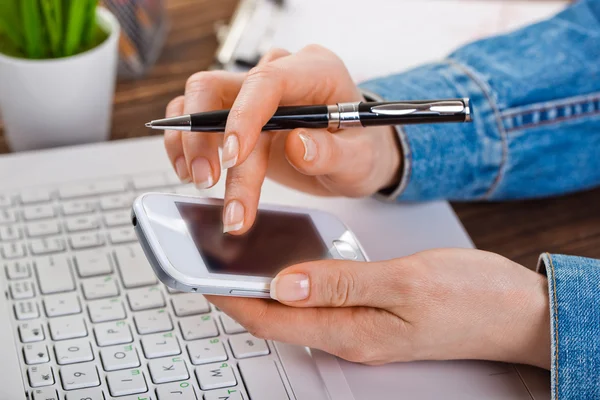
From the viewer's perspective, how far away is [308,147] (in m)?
0.51

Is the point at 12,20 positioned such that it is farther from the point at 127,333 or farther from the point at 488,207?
the point at 488,207

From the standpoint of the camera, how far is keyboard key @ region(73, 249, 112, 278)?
21.5 inches

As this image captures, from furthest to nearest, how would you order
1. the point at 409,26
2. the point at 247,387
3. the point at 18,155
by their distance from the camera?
the point at 409,26 → the point at 18,155 → the point at 247,387

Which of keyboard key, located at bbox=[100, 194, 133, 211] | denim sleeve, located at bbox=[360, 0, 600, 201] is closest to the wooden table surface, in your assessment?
denim sleeve, located at bbox=[360, 0, 600, 201]

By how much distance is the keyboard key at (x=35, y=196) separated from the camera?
60 centimetres

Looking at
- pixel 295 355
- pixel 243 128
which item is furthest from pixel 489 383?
pixel 243 128

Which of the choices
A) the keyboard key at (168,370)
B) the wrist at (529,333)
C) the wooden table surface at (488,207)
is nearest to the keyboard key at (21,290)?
the keyboard key at (168,370)

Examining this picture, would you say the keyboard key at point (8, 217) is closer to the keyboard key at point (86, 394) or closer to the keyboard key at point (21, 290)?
the keyboard key at point (21, 290)

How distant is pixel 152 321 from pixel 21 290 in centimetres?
10

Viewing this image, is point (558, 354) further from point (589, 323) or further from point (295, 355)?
point (295, 355)

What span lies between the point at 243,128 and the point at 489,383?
0.23 meters

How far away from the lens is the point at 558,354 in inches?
19.3

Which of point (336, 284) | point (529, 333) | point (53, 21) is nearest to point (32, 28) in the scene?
point (53, 21)

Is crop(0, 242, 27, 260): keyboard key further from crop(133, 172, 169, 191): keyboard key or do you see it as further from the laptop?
crop(133, 172, 169, 191): keyboard key
